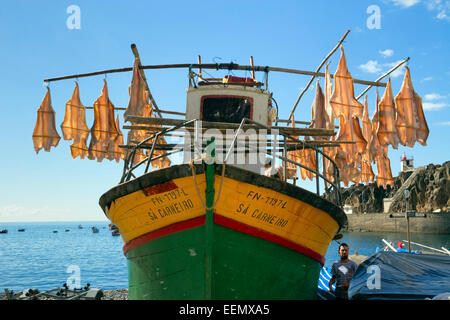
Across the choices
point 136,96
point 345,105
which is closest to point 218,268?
point 136,96

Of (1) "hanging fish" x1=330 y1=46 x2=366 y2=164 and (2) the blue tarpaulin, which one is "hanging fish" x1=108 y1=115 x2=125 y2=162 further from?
(2) the blue tarpaulin

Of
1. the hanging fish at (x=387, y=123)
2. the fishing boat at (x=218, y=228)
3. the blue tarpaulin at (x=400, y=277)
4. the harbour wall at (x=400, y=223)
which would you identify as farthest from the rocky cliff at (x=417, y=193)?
the fishing boat at (x=218, y=228)

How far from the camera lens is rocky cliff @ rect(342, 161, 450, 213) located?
95250mm

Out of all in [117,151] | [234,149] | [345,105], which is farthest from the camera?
[117,151]

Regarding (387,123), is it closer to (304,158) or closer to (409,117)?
(409,117)

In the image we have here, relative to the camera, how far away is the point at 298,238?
737 cm

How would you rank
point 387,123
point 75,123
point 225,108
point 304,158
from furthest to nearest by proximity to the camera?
point 304,158 → point 75,123 → point 387,123 → point 225,108

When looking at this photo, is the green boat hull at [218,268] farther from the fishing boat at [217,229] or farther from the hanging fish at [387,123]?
the hanging fish at [387,123]

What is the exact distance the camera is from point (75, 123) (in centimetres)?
1463

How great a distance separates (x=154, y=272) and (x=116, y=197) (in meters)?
1.72

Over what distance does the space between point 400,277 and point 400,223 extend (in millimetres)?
80276

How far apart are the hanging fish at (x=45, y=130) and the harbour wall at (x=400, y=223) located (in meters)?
71.3

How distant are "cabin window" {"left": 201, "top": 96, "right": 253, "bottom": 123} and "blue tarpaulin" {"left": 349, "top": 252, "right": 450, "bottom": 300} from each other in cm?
519

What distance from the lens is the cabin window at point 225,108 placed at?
34.1 ft
